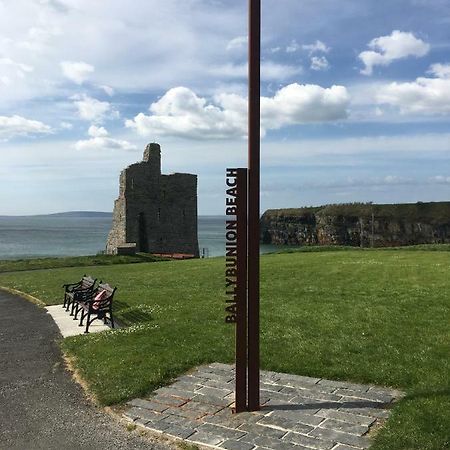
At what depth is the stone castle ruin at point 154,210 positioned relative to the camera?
40.7m

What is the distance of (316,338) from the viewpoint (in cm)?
898

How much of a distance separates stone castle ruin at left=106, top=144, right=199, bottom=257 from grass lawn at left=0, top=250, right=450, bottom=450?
79.8 feet

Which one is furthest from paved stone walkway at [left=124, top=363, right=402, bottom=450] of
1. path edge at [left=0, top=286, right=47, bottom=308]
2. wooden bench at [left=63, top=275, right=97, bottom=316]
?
path edge at [left=0, top=286, right=47, bottom=308]

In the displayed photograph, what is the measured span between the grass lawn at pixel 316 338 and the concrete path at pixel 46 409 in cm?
39

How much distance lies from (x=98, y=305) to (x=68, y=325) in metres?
0.95

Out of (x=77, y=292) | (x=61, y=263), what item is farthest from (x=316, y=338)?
(x=61, y=263)

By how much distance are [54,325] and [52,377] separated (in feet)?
12.6

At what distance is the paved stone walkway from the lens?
5.30 metres

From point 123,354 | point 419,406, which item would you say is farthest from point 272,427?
point 123,354

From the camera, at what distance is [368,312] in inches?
432

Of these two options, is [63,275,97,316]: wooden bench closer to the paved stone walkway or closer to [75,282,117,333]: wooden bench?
[75,282,117,333]: wooden bench

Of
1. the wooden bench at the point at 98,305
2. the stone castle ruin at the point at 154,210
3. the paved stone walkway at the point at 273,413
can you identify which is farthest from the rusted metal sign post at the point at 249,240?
the stone castle ruin at the point at 154,210

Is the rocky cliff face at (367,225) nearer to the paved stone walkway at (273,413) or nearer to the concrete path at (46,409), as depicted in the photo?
the concrete path at (46,409)

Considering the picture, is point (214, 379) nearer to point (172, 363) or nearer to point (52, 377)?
point (172, 363)
